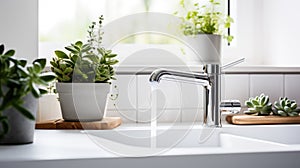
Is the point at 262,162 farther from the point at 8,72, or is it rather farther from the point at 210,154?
the point at 8,72

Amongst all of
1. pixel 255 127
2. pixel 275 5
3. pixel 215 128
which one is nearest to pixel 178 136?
pixel 215 128

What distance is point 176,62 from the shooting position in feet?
6.17

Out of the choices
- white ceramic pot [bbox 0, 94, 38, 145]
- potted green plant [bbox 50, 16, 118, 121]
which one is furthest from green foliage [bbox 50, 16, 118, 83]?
white ceramic pot [bbox 0, 94, 38, 145]

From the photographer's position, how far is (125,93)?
176cm

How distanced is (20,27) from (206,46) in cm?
67

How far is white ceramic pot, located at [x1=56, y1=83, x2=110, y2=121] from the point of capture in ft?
4.95

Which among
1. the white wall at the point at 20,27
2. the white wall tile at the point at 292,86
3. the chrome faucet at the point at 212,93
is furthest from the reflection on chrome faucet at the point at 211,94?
the white wall at the point at 20,27

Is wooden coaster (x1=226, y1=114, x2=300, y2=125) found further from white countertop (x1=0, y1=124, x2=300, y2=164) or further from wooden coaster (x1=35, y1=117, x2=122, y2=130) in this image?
white countertop (x1=0, y1=124, x2=300, y2=164)

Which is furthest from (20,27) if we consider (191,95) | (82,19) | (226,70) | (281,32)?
(281,32)

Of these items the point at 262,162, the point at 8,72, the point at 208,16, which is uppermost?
the point at 208,16

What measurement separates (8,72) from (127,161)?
382 mm

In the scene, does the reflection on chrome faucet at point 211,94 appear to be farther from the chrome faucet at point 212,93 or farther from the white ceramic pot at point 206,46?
the white ceramic pot at point 206,46

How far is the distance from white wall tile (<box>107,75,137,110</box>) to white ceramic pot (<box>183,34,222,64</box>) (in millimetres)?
271

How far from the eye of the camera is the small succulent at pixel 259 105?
171 centimetres
